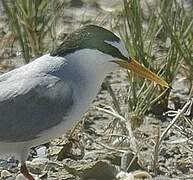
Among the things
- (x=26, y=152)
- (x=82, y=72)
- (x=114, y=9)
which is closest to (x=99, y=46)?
(x=82, y=72)

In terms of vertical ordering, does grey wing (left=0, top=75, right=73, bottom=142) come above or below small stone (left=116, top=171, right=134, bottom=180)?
above

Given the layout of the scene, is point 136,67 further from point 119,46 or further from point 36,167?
point 36,167

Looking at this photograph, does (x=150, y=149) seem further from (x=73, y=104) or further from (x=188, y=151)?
(x=73, y=104)

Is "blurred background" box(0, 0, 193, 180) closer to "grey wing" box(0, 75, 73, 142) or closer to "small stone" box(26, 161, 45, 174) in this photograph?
"small stone" box(26, 161, 45, 174)

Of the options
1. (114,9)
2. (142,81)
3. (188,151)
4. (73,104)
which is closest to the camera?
(73,104)

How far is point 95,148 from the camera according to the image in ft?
18.2

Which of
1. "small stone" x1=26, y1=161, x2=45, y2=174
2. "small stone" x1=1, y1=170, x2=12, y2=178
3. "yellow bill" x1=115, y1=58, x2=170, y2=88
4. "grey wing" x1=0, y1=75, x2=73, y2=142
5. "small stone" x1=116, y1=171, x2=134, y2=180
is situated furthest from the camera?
"small stone" x1=26, y1=161, x2=45, y2=174

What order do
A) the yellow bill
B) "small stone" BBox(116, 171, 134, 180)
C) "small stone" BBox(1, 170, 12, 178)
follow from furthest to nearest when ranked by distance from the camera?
"small stone" BBox(1, 170, 12, 178) → "small stone" BBox(116, 171, 134, 180) → the yellow bill

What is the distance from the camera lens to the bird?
4.59m

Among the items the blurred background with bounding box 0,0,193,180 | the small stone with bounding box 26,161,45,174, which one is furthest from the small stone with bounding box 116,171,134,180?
the small stone with bounding box 26,161,45,174

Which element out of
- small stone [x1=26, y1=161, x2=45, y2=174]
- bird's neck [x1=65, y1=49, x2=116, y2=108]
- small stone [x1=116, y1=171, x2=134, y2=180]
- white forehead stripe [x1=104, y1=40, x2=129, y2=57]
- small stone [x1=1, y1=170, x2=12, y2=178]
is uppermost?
white forehead stripe [x1=104, y1=40, x2=129, y2=57]

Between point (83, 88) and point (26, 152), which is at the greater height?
point (83, 88)

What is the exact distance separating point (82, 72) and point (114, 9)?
2988 mm

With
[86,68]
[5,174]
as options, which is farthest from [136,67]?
[5,174]
